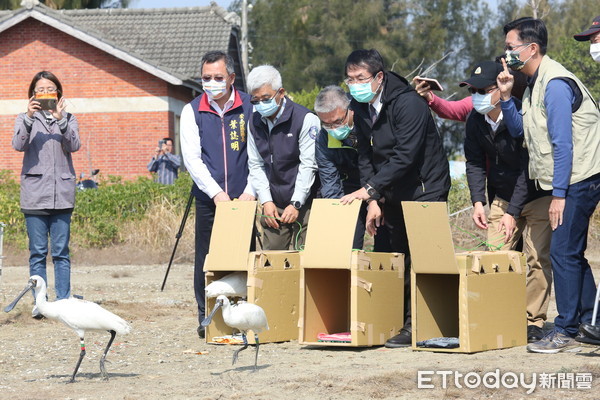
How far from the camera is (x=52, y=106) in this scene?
31.5 ft

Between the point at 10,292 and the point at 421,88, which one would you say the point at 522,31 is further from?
the point at 10,292

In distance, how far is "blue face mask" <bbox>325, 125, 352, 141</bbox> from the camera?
821 centimetres

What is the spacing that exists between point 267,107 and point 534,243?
243 cm

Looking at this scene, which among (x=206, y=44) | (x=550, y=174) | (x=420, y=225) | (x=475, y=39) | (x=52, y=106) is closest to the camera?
(x=550, y=174)

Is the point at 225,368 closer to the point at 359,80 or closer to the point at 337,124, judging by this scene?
the point at 337,124

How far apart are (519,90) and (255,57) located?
55.0 m

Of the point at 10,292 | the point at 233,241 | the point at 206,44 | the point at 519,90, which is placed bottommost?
the point at 10,292

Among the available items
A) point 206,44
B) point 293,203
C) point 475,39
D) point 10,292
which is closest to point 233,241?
point 293,203

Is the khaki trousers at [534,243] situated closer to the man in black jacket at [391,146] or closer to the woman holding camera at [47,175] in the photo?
the man in black jacket at [391,146]

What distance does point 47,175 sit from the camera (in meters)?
9.81

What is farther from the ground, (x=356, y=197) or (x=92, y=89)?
(x=92, y=89)

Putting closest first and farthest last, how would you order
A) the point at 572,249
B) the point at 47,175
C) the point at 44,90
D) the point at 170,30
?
1. the point at 572,249
2. the point at 44,90
3. the point at 47,175
4. the point at 170,30

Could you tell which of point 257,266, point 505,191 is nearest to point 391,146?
point 505,191

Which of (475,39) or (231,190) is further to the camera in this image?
(475,39)
